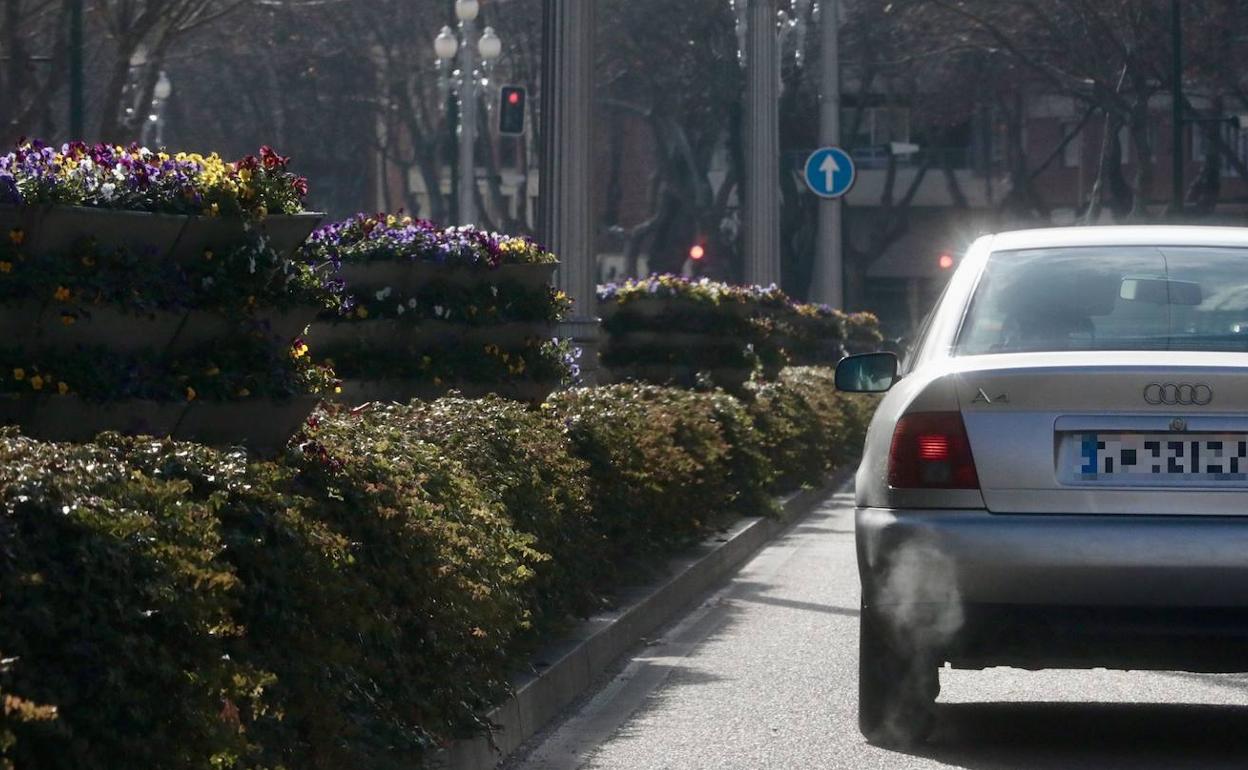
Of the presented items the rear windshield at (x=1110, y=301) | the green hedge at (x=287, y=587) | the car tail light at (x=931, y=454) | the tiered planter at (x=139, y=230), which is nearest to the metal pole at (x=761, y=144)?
the green hedge at (x=287, y=587)

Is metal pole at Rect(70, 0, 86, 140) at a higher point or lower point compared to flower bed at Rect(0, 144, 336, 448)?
higher

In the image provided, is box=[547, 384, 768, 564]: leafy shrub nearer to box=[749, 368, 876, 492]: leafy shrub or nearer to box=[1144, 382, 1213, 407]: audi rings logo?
box=[749, 368, 876, 492]: leafy shrub

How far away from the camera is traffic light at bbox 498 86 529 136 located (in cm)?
3753

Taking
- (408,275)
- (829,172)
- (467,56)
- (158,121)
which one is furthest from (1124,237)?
(158,121)

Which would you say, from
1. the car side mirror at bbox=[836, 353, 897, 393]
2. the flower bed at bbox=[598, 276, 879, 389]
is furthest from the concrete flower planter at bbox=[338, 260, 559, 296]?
the flower bed at bbox=[598, 276, 879, 389]

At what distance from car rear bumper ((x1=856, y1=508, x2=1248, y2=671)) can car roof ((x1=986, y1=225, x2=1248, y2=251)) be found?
4.48ft

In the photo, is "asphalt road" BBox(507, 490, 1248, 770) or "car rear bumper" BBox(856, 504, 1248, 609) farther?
A: "asphalt road" BBox(507, 490, 1248, 770)

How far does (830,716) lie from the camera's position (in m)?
8.20

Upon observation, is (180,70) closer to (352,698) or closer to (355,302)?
(355,302)

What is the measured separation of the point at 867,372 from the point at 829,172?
72.7ft

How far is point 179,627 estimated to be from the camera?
4.69 meters

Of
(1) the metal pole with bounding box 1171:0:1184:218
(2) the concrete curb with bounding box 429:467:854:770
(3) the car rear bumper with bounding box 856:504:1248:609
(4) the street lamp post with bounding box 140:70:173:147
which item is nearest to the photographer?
(3) the car rear bumper with bounding box 856:504:1248:609

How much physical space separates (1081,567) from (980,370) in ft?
2.21

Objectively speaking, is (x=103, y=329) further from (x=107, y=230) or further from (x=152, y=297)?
(x=107, y=230)
